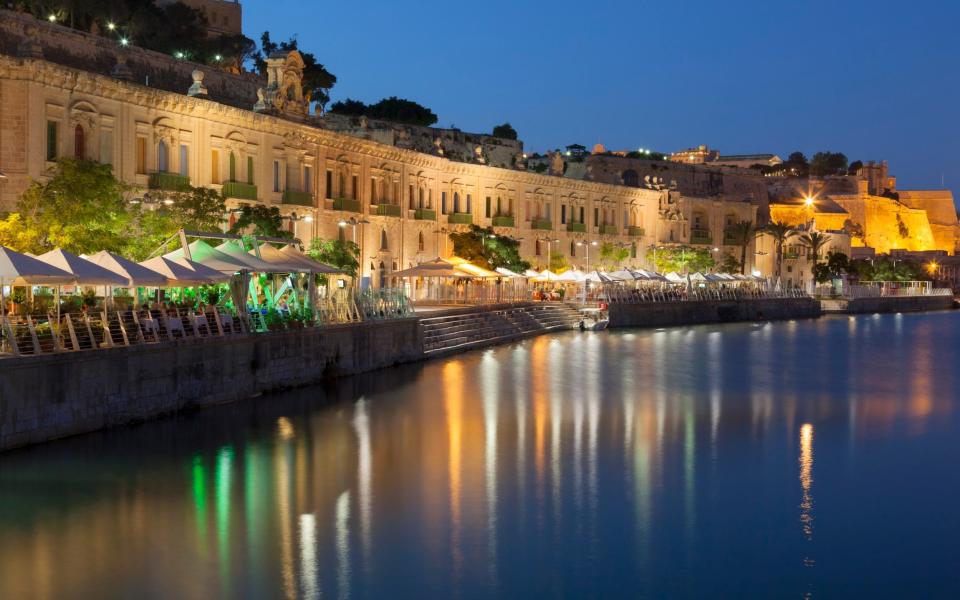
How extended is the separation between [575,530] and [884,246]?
122 meters

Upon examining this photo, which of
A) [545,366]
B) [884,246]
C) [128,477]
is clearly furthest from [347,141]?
[884,246]

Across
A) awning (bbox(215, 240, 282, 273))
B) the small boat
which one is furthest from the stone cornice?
the small boat

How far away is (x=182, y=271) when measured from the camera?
2452 centimetres

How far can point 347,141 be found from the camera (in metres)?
50.4

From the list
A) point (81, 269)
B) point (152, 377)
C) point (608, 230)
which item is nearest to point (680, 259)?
point (608, 230)

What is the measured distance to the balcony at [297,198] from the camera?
148 ft

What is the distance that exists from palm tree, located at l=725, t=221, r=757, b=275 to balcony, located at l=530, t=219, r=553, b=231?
27612 mm

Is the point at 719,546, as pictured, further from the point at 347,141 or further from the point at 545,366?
the point at 347,141

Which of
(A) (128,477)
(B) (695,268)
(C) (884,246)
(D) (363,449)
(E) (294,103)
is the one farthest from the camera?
(C) (884,246)

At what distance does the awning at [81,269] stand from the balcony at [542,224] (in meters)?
51.0

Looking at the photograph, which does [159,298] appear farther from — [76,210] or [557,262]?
[557,262]

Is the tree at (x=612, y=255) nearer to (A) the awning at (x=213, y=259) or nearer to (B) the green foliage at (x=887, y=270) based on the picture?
(B) the green foliage at (x=887, y=270)

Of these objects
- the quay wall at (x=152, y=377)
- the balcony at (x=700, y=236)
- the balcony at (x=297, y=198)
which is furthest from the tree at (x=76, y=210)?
the balcony at (x=700, y=236)

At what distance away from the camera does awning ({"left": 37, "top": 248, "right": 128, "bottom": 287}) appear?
2030 cm
